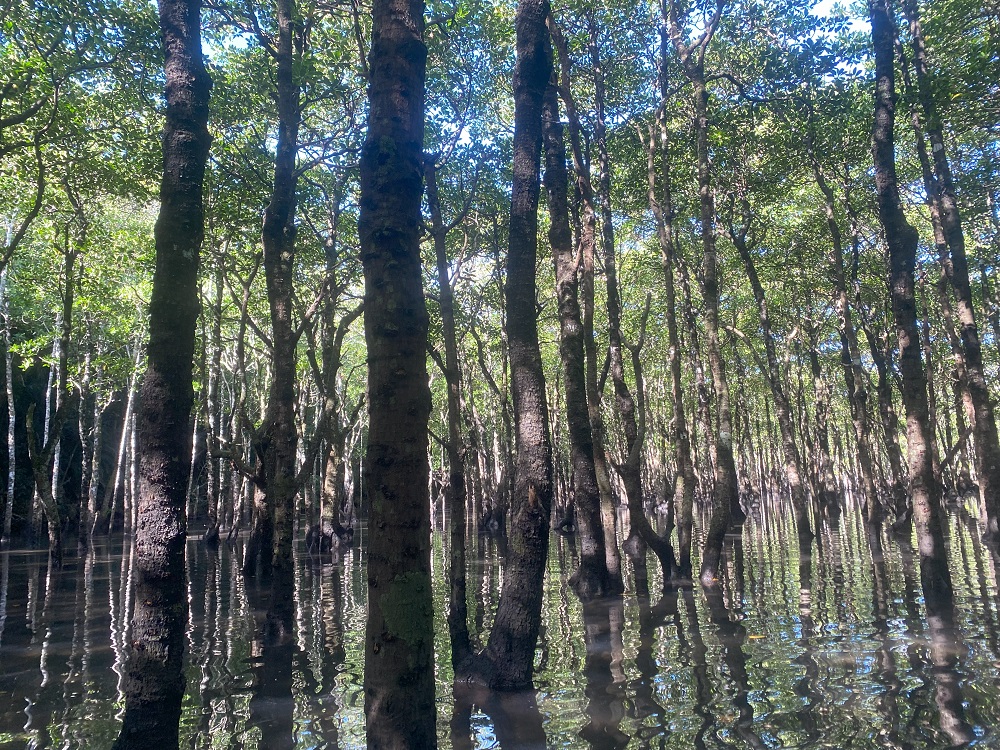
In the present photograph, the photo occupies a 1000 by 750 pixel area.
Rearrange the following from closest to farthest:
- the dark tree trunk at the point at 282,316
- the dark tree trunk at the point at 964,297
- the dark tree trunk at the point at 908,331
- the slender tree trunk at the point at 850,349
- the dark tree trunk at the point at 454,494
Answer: the dark tree trunk at the point at 454,494 → the dark tree trunk at the point at 908,331 → the dark tree trunk at the point at 282,316 → the dark tree trunk at the point at 964,297 → the slender tree trunk at the point at 850,349

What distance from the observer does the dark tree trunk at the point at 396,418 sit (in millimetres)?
2857

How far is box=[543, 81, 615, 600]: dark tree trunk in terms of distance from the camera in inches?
292

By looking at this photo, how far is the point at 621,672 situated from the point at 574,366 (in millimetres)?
3224

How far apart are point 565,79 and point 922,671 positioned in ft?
29.5

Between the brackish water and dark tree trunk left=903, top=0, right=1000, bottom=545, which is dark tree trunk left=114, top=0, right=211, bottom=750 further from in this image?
dark tree trunk left=903, top=0, right=1000, bottom=545

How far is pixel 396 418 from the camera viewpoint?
9.78 ft

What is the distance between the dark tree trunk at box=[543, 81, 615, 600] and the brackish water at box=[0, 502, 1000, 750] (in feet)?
2.39

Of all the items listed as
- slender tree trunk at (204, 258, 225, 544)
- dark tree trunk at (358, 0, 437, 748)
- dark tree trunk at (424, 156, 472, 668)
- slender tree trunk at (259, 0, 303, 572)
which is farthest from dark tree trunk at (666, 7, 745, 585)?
slender tree trunk at (204, 258, 225, 544)

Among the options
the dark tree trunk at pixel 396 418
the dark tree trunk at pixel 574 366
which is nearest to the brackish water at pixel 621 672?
the dark tree trunk at pixel 574 366

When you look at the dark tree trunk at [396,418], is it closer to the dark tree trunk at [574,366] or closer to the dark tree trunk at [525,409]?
the dark tree trunk at [525,409]

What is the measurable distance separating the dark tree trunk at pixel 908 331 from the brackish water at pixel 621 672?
85cm

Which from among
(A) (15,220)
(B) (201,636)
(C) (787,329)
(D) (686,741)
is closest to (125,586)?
(B) (201,636)

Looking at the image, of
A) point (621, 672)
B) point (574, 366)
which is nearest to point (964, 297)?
point (574, 366)

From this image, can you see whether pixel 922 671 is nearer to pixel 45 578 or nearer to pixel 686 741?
pixel 686 741
